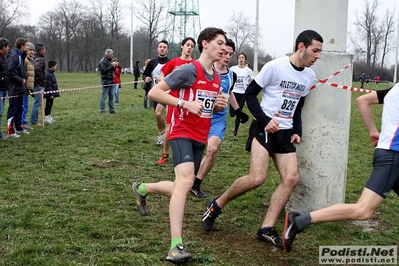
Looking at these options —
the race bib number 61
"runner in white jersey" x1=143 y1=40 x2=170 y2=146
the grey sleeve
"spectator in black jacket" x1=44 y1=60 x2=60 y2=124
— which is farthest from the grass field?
"spectator in black jacket" x1=44 y1=60 x2=60 y2=124

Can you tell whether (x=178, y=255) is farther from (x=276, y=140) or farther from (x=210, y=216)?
(x=276, y=140)

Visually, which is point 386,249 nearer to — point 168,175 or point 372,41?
point 168,175

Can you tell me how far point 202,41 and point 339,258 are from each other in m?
2.43

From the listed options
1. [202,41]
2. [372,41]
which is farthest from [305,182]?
[372,41]

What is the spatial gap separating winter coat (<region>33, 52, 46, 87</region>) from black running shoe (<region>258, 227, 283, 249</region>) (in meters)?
9.24

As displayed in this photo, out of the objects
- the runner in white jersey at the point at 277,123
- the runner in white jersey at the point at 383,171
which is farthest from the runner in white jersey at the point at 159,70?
the runner in white jersey at the point at 383,171

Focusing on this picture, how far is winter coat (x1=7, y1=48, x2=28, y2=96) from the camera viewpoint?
991 centimetres

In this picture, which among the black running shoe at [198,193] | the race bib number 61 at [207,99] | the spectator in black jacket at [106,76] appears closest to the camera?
the race bib number 61 at [207,99]

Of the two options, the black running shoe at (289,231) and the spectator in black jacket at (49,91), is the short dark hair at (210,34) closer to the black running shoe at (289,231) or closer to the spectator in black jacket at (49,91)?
the black running shoe at (289,231)

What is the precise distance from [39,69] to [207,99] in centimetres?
889

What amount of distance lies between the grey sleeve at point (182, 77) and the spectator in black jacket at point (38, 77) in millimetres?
8724

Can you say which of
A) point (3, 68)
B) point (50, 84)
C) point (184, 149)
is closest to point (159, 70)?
point (3, 68)

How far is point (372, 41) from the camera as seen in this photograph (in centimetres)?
7344

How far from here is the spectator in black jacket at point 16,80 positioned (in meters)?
9.93
